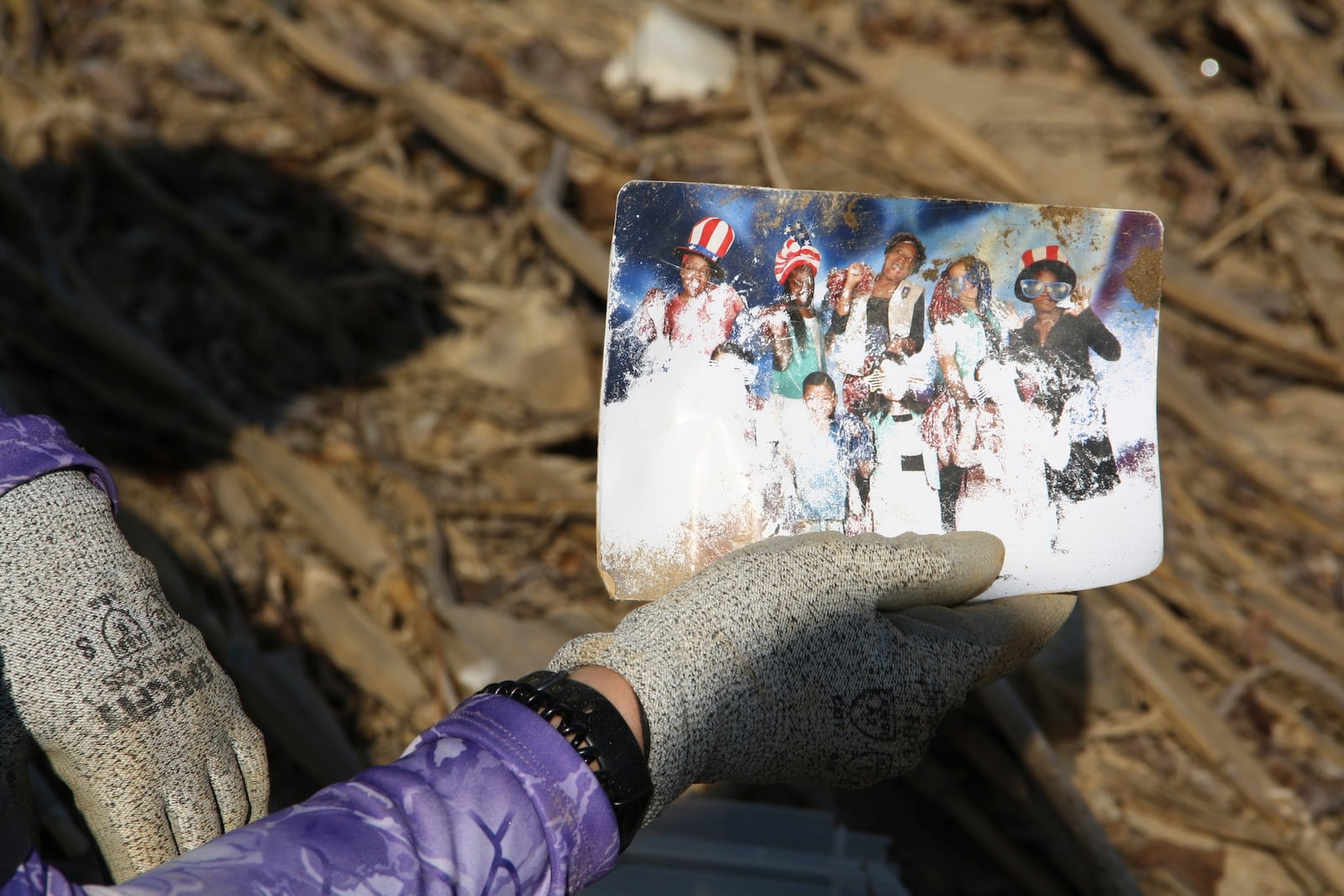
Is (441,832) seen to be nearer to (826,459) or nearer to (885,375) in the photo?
(826,459)

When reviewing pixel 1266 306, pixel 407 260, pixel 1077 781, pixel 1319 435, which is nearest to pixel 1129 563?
pixel 1077 781

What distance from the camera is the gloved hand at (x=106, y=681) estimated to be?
1.37 meters

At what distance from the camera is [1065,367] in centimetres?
175

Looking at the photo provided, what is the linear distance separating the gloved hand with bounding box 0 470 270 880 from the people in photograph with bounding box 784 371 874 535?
1.01m

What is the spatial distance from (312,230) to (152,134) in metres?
0.77

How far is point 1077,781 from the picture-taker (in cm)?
274

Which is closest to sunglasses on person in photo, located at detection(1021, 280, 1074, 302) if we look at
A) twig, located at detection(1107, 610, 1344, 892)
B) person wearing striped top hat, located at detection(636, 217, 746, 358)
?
person wearing striped top hat, located at detection(636, 217, 746, 358)

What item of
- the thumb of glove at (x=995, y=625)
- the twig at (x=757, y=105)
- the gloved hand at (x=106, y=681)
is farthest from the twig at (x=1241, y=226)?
the gloved hand at (x=106, y=681)

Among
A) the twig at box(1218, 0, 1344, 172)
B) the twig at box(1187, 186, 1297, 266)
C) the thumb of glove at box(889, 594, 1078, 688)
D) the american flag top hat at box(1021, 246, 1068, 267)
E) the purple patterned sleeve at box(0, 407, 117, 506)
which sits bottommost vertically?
the thumb of glove at box(889, 594, 1078, 688)

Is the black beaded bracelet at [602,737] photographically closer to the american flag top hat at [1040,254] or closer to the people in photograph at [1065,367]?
the people in photograph at [1065,367]

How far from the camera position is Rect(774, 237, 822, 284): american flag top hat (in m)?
1.75

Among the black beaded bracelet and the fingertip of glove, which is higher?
the fingertip of glove

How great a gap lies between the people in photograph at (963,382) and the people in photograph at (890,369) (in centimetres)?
2

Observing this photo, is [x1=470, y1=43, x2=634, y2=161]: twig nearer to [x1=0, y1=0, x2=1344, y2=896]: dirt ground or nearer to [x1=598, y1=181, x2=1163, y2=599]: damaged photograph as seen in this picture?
[x1=0, y1=0, x2=1344, y2=896]: dirt ground
